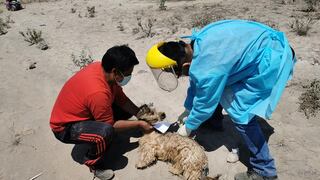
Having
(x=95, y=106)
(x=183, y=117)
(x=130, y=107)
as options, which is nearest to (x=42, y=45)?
(x=130, y=107)

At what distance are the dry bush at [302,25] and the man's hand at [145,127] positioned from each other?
3.99 meters

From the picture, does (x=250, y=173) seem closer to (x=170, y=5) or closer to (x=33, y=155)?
(x=33, y=155)

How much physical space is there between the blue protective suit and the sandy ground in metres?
0.85

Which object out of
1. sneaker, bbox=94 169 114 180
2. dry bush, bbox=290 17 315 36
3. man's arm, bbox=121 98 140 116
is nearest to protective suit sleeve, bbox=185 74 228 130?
man's arm, bbox=121 98 140 116

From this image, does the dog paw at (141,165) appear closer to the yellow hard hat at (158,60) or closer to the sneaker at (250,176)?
the sneaker at (250,176)

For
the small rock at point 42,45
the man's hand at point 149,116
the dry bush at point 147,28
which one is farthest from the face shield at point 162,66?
the small rock at point 42,45

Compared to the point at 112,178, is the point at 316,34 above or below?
above

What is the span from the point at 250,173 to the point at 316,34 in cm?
402

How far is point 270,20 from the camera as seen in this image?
7.35 metres

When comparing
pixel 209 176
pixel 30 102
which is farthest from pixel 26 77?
pixel 209 176

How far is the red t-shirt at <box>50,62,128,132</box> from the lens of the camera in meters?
3.33

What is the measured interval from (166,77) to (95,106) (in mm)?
739

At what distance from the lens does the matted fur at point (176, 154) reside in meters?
3.49

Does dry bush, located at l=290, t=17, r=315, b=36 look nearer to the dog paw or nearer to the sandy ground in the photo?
the sandy ground
